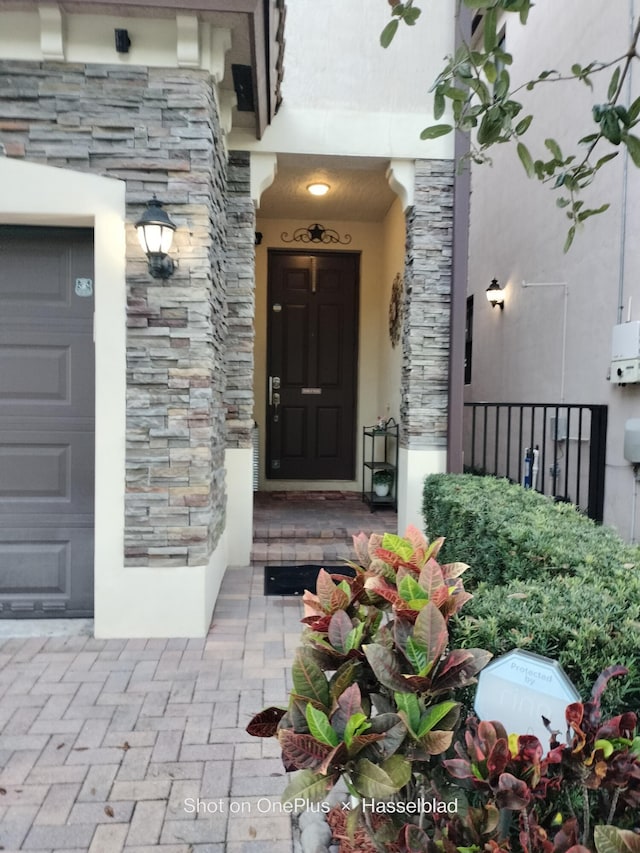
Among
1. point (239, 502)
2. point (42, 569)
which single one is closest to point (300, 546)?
point (239, 502)

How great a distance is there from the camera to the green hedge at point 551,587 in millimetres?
1239

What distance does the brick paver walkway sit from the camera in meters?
1.65

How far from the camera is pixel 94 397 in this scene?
3.05m

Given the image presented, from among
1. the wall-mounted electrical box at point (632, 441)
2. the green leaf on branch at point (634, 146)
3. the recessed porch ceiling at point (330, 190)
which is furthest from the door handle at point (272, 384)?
the green leaf on branch at point (634, 146)

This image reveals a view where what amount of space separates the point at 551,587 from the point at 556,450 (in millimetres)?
3080

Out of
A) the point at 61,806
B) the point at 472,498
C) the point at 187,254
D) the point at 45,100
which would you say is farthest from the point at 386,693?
the point at 45,100

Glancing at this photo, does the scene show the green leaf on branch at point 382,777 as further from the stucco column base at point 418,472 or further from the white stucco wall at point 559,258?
the white stucco wall at point 559,258

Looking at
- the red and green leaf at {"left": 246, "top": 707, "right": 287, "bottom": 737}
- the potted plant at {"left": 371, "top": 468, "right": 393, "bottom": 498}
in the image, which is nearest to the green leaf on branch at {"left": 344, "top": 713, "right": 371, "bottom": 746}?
the red and green leaf at {"left": 246, "top": 707, "right": 287, "bottom": 737}

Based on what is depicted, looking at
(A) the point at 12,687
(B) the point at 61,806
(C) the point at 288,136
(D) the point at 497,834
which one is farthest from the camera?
(C) the point at 288,136

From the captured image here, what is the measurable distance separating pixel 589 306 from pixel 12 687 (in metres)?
4.87

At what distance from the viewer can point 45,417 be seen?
3053 millimetres

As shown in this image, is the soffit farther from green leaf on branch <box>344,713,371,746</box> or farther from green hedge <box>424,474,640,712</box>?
green leaf on branch <box>344,713,371,746</box>

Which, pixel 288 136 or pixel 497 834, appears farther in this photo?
pixel 288 136

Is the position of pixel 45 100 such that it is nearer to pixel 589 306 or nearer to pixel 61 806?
pixel 61 806
